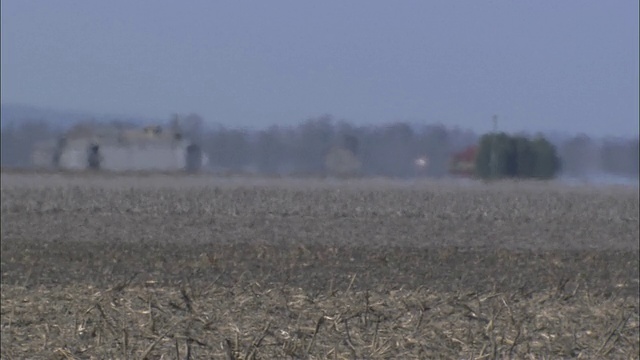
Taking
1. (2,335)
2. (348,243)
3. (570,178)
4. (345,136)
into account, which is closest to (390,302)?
(2,335)

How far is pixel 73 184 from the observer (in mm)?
37469

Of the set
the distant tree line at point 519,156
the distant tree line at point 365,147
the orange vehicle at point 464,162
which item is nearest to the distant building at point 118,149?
the distant tree line at point 365,147

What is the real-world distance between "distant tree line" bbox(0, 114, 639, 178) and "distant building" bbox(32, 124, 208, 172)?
0.35 metres

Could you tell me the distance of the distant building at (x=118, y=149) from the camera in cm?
3259

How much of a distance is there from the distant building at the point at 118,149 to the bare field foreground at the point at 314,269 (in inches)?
37.4

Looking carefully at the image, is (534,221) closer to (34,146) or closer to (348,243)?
(348,243)

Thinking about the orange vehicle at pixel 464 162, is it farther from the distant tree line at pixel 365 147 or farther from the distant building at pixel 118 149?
the distant building at pixel 118 149

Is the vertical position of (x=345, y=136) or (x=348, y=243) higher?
(x=345, y=136)

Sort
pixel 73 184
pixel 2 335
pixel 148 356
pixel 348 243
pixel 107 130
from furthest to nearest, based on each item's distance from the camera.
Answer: pixel 73 184 < pixel 107 130 < pixel 348 243 < pixel 2 335 < pixel 148 356

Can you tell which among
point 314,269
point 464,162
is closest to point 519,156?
point 464,162

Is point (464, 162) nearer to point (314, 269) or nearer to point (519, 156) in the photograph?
point (519, 156)

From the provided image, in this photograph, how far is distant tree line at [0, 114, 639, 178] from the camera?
31.7 meters

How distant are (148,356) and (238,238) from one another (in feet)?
55.1

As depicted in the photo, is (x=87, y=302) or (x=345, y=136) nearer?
(x=87, y=302)
